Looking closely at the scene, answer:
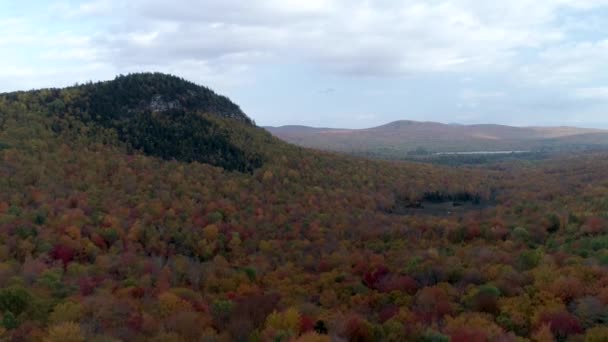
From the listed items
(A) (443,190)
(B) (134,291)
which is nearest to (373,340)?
(B) (134,291)

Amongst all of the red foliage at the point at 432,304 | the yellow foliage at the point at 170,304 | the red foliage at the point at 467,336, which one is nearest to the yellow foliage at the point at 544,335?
the red foliage at the point at 467,336

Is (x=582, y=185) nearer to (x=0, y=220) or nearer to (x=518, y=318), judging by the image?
(x=518, y=318)

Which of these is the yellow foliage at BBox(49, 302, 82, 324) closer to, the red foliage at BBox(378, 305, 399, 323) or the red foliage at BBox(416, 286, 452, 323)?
the red foliage at BBox(378, 305, 399, 323)

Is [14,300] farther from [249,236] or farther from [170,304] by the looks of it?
[249,236]

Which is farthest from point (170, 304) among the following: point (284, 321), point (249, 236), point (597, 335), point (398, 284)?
point (249, 236)

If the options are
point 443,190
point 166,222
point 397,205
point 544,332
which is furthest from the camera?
point 443,190

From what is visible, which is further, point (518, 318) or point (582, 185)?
point (582, 185)
